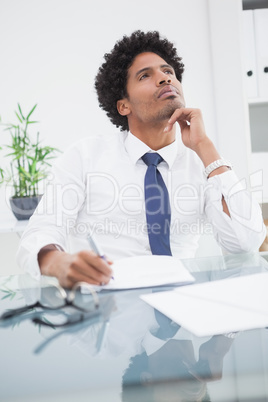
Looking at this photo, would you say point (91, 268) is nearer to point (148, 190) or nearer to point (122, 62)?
point (148, 190)

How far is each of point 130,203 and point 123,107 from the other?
54cm

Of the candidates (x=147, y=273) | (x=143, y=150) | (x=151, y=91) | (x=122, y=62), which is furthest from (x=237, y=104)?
(x=147, y=273)

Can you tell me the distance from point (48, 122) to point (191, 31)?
3.55ft

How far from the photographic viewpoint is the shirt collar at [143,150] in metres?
1.71

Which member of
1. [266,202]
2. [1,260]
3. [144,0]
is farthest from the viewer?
[144,0]

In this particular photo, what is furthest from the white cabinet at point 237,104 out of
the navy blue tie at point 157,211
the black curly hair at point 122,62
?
the navy blue tie at point 157,211

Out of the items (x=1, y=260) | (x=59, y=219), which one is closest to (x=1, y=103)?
(x=1, y=260)

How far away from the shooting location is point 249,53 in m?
2.44

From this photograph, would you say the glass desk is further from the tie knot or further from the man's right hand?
the tie knot

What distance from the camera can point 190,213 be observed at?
1647 mm

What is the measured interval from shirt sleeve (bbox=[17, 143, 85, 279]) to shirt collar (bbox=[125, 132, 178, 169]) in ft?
0.67

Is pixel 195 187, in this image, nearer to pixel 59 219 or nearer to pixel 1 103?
pixel 59 219

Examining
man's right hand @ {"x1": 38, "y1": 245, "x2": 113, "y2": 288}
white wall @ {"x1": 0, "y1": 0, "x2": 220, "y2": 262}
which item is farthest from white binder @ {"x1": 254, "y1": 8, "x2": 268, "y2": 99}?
man's right hand @ {"x1": 38, "y1": 245, "x2": 113, "y2": 288}

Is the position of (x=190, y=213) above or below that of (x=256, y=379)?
above
